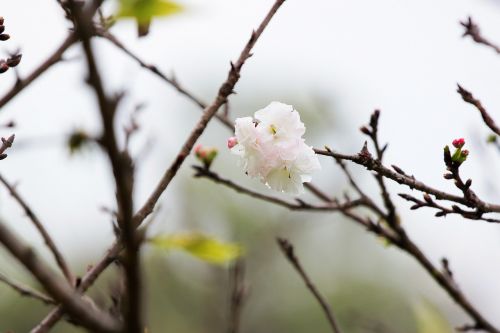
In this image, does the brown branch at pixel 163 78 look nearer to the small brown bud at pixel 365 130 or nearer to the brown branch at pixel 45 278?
the small brown bud at pixel 365 130

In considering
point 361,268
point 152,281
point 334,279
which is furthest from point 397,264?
point 152,281

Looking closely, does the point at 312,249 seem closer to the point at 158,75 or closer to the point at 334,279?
the point at 334,279

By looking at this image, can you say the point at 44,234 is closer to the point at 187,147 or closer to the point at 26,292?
the point at 26,292

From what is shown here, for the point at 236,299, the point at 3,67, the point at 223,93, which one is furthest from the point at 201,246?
the point at 236,299

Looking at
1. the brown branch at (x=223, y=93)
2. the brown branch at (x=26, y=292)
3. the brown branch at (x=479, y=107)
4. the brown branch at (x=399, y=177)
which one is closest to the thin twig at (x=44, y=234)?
the brown branch at (x=26, y=292)

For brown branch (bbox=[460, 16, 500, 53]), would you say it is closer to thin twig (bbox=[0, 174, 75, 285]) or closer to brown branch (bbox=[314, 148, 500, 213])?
brown branch (bbox=[314, 148, 500, 213])

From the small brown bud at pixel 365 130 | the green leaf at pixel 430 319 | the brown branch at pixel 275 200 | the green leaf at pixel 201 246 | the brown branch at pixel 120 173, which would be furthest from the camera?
the green leaf at pixel 430 319
